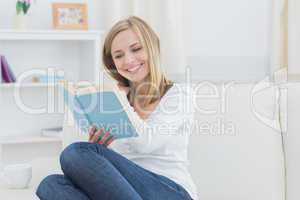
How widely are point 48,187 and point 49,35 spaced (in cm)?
166

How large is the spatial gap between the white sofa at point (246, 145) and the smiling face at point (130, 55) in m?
0.27

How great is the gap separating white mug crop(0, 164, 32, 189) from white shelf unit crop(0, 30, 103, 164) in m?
1.24

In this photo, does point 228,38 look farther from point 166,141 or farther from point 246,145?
point 166,141

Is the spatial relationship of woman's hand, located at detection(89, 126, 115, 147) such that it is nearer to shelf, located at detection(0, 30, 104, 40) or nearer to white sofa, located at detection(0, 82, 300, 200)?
white sofa, located at detection(0, 82, 300, 200)

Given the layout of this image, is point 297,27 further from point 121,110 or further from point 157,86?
point 121,110

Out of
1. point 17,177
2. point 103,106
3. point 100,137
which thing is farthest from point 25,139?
point 103,106

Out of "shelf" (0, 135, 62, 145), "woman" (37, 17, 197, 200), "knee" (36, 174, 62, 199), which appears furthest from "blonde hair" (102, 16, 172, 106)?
"shelf" (0, 135, 62, 145)

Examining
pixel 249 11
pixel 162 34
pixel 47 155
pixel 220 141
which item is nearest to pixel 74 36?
pixel 162 34

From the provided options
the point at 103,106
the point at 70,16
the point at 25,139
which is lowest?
the point at 25,139

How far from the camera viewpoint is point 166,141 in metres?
1.84

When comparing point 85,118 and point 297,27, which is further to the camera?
point 297,27

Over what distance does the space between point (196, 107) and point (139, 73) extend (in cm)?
27

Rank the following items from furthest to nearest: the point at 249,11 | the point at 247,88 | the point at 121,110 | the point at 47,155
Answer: the point at 249,11, the point at 47,155, the point at 247,88, the point at 121,110

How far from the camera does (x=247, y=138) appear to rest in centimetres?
204
